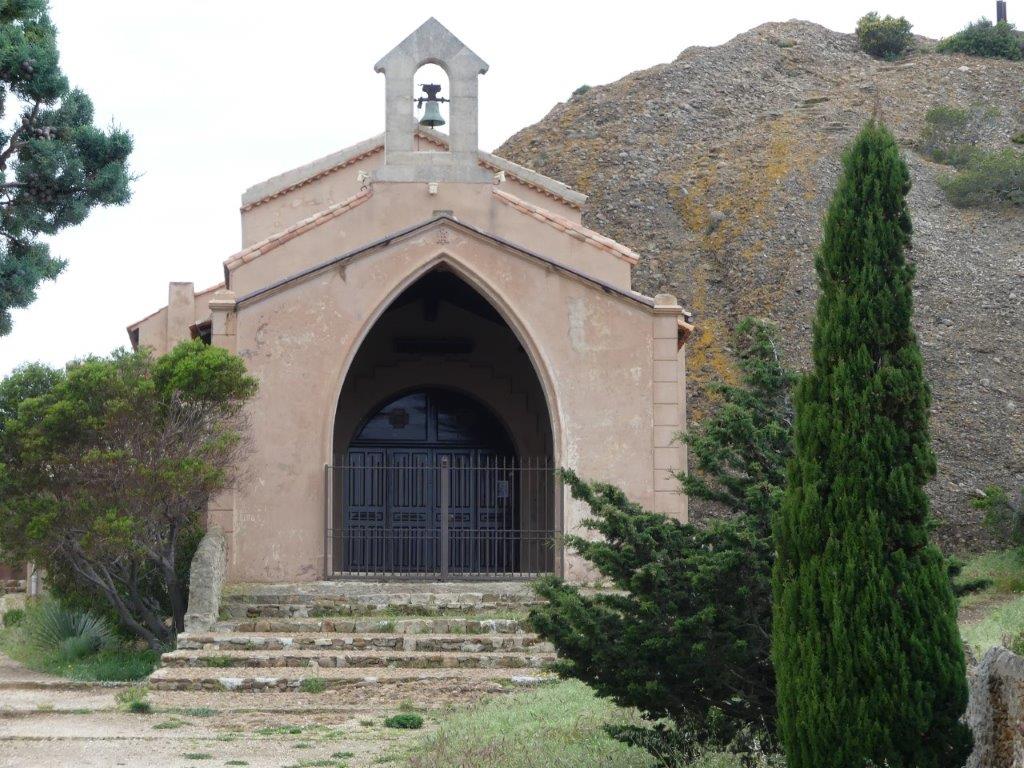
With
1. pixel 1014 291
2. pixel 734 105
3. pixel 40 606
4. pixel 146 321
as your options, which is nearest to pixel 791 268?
pixel 1014 291

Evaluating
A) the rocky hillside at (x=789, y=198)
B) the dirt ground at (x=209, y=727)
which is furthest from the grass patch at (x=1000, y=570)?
the dirt ground at (x=209, y=727)

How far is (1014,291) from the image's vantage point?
119 ft

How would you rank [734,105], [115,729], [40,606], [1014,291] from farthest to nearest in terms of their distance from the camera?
[734,105]
[1014,291]
[40,606]
[115,729]

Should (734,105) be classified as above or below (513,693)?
above

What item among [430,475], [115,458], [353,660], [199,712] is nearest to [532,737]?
[199,712]

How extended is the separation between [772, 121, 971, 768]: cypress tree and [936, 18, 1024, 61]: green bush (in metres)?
49.6

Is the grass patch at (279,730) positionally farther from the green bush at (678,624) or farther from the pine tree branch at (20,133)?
the pine tree branch at (20,133)

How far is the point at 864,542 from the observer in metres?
7.62

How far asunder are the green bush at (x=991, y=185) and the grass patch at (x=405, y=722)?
33513 millimetres

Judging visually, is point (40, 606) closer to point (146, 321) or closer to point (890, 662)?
point (146, 321)

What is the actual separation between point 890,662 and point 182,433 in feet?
35.8

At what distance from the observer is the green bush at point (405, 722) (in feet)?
40.2

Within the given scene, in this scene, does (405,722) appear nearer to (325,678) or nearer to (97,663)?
(325,678)

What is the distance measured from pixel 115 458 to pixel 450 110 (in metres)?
7.45
